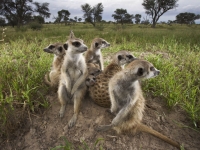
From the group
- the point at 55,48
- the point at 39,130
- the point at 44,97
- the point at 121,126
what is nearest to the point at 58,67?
the point at 55,48

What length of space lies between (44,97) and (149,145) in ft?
6.64

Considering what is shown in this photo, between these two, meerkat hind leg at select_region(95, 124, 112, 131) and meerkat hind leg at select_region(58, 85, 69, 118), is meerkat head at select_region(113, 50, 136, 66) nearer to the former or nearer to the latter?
meerkat hind leg at select_region(58, 85, 69, 118)

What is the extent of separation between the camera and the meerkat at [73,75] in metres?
2.91

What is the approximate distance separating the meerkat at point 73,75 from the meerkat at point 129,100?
0.75 metres

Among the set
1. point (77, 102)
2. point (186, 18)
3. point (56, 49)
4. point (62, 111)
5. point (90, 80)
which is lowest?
point (62, 111)

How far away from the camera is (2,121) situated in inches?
103

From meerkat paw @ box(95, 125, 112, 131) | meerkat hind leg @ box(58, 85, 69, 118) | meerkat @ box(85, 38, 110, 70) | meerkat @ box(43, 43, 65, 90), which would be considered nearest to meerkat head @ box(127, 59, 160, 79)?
meerkat paw @ box(95, 125, 112, 131)

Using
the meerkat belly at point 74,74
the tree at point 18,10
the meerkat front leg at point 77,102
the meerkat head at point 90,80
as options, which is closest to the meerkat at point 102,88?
the meerkat head at point 90,80

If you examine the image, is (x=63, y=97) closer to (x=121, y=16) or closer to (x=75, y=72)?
(x=75, y=72)

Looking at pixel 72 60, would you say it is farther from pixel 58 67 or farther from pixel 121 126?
pixel 121 126

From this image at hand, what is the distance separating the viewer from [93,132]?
8.07 ft

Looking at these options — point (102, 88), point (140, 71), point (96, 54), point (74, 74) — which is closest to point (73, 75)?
point (74, 74)

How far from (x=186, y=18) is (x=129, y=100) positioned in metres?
46.6

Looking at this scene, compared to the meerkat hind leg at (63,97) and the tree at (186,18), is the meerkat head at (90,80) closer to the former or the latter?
the meerkat hind leg at (63,97)
